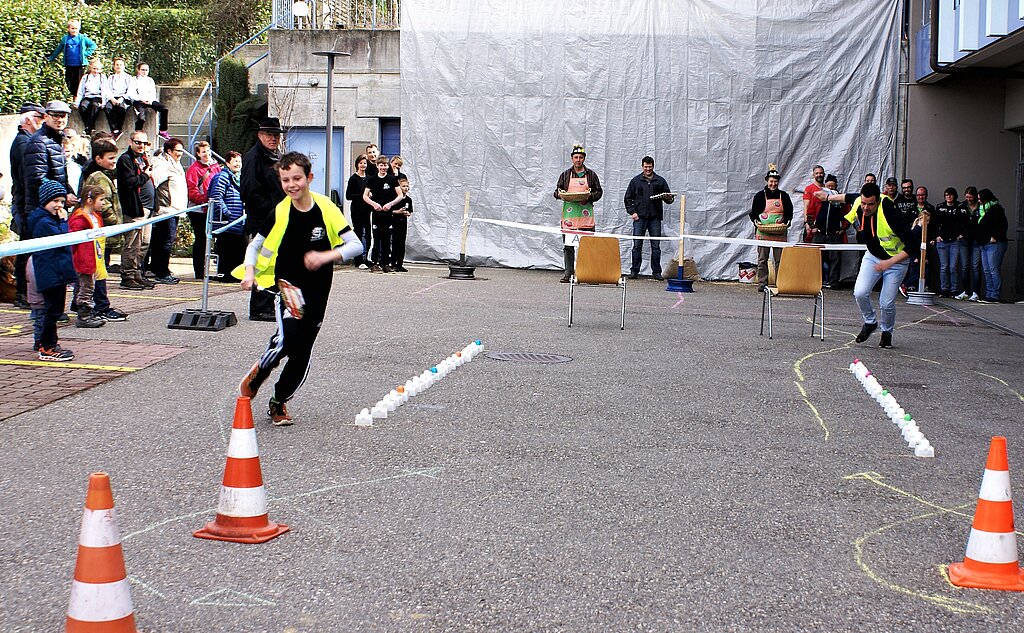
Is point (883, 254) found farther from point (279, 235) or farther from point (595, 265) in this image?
point (279, 235)

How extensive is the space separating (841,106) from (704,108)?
8.27 ft

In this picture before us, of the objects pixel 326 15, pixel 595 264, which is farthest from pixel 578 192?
pixel 326 15

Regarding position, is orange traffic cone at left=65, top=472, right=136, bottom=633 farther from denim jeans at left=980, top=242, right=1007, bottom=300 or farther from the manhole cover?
denim jeans at left=980, top=242, right=1007, bottom=300

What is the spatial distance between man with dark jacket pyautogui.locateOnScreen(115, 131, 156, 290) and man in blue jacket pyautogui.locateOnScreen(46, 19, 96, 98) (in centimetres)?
837

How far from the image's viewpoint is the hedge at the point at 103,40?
22781 millimetres

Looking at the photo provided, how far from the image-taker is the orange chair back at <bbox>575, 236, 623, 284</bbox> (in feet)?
44.7

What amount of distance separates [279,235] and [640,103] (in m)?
16.1

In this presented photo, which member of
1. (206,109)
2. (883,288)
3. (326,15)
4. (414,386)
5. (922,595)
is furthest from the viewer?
(326,15)

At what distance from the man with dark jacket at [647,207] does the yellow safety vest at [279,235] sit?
13.9 meters

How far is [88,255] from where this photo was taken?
11305 millimetres

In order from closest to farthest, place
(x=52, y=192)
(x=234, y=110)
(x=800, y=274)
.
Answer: (x=52, y=192) → (x=800, y=274) → (x=234, y=110)

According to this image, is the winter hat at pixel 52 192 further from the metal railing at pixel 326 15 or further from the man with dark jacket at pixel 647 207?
the metal railing at pixel 326 15

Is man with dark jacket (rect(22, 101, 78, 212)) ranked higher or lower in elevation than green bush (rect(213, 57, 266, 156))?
lower

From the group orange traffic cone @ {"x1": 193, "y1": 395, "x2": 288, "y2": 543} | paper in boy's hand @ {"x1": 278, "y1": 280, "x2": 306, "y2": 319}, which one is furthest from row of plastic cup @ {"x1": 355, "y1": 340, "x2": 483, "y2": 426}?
orange traffic cone @ {"x1": 193, "y1": 395, "x2": 288, "y2": 543}
